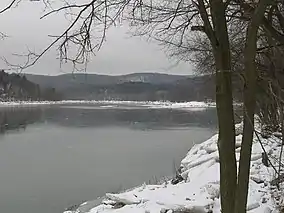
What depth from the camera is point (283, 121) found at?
150 inches

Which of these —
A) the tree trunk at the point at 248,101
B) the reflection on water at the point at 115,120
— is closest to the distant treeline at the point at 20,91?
the reflection on water at the point at 115,120

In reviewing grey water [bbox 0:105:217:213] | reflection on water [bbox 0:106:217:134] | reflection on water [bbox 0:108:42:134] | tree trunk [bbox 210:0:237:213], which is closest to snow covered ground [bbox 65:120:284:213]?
tree trunk [bbox 210:0:237:213]

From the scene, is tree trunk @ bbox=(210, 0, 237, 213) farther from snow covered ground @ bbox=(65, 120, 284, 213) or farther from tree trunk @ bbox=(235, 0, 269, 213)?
snow covered ground @ bbox=(65, 120, 284, 213)

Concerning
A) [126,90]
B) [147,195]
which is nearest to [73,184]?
[147,195]

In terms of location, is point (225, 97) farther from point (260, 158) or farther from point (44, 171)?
point (44, 171)

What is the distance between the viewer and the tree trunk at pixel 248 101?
3.03 meters

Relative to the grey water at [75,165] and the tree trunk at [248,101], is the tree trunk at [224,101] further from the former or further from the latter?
the grey water at [75,165]

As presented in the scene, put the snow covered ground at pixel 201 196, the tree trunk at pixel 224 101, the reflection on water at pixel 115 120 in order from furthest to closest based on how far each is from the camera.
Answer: the reflection on water at pixel 115 120 < the snow covered ground at pixel 201 196 < the tree trunk at pixel 224 101

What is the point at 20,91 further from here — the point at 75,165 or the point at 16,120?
the point at 75,165

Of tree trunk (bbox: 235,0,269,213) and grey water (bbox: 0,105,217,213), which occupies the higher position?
tree trunk (bbox: 235,0,269,213)

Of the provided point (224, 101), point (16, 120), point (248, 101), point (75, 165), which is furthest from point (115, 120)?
point (248, 101)

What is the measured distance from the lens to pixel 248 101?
124 inches

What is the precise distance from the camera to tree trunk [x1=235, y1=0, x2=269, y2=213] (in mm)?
3030

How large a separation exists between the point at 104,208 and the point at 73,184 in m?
6.50
